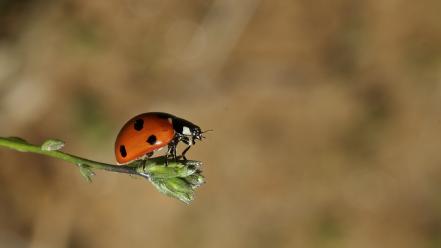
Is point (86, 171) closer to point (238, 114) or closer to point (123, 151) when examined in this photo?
point (123, 151)

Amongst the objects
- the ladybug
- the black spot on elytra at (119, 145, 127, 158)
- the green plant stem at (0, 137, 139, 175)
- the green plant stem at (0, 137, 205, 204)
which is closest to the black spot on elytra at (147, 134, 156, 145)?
the ladybug

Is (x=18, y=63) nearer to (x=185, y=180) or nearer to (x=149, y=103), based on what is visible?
(x=149, y=103)

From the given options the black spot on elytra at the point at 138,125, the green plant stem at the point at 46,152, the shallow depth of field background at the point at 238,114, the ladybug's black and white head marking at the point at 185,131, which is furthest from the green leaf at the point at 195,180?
the shallow depth of field background at the point at 238,114

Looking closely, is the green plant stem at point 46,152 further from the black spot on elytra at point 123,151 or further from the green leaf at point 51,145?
the black spot on elytra at point 123,151

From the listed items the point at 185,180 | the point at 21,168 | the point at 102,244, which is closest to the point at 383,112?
the point at 102,244

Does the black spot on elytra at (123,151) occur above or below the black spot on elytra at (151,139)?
below

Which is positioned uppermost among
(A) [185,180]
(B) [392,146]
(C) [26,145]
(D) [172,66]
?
(B) [392,146]

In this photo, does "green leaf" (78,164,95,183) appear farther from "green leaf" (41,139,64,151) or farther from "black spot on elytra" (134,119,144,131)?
"black spot on elytra" (134,119,144,131)
